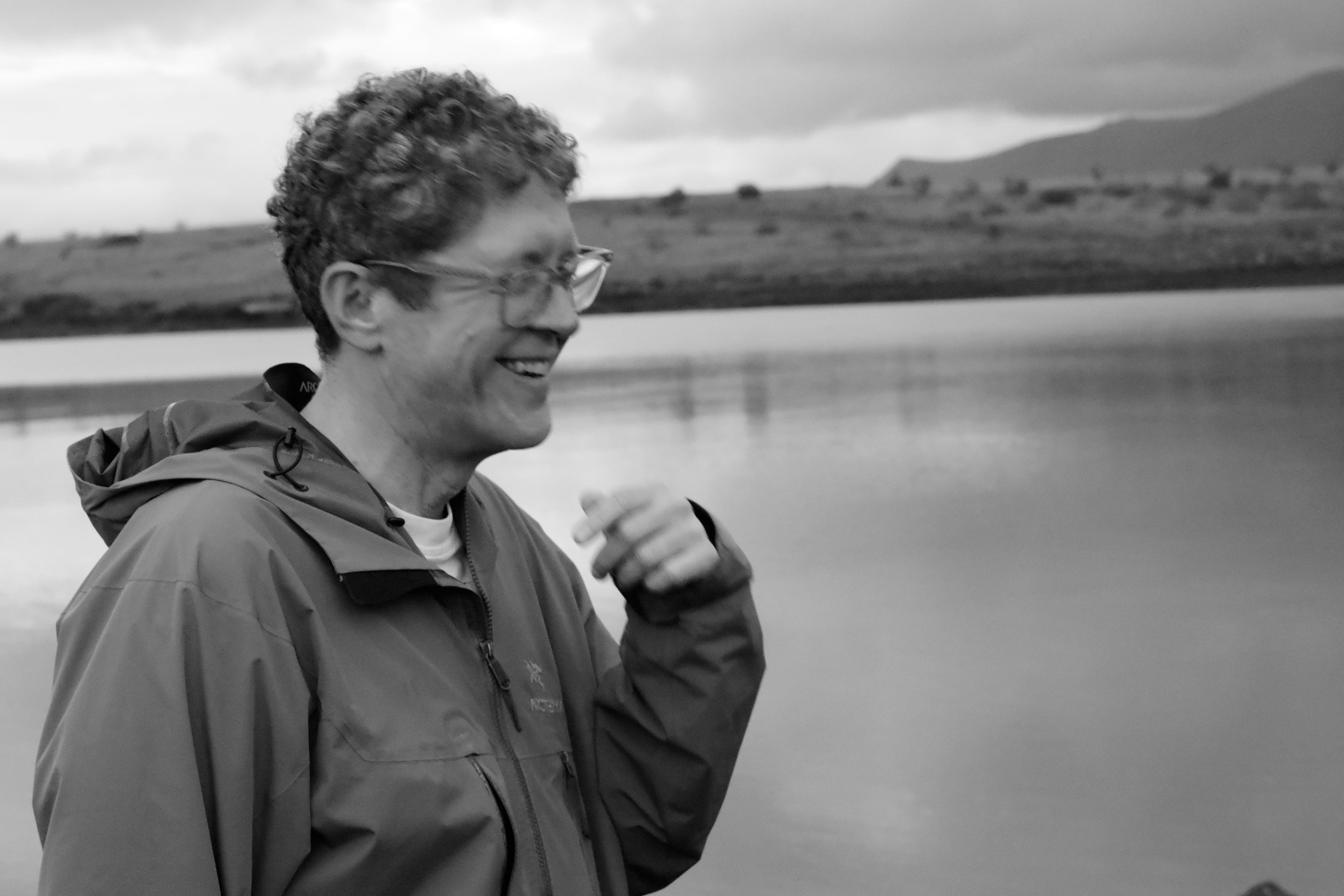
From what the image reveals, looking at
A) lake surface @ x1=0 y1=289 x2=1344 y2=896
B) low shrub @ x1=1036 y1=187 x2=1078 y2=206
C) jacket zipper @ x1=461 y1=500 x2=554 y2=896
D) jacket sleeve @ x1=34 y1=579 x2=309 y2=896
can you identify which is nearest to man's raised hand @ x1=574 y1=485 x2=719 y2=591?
jacket zipper @ x1=461 y1=500 x2=554 y2=896

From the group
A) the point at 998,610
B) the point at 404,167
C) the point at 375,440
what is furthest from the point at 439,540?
the point at 998,610

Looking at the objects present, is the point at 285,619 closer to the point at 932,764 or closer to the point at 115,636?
the point at 115,636

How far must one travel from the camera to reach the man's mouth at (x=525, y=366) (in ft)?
4.64

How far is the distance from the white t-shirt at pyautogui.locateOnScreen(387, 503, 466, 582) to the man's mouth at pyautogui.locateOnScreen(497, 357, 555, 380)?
17 cm

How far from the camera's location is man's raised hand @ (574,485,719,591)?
142 centimetres

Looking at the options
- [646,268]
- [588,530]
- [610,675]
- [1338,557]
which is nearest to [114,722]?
[588,530]

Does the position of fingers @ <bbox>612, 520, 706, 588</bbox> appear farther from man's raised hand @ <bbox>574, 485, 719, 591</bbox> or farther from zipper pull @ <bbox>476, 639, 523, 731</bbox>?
zipper pull @ <bbox>476, 639, 523, 731</bbox>

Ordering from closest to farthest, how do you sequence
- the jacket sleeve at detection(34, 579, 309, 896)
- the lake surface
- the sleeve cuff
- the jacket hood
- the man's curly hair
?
the jacket sleeve at detection(34, 579, 309, 896), the jacket hood, the man's curly hair, the sleeve cuff, the lake surface

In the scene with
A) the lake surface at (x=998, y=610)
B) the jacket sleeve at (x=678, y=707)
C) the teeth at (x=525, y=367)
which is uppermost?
the teeth at (x=525, y=367)

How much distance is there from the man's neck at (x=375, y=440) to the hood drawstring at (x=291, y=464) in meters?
0.07

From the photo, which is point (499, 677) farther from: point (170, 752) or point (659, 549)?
point (170, 752)

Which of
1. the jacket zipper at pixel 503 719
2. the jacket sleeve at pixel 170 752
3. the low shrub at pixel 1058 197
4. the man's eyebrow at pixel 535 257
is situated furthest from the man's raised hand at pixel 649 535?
the low shrub at pixel 1058 197

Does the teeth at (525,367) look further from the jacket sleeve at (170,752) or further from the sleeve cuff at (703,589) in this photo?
the jacket sleeve at (170,752)

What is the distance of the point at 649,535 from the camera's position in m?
1.43
